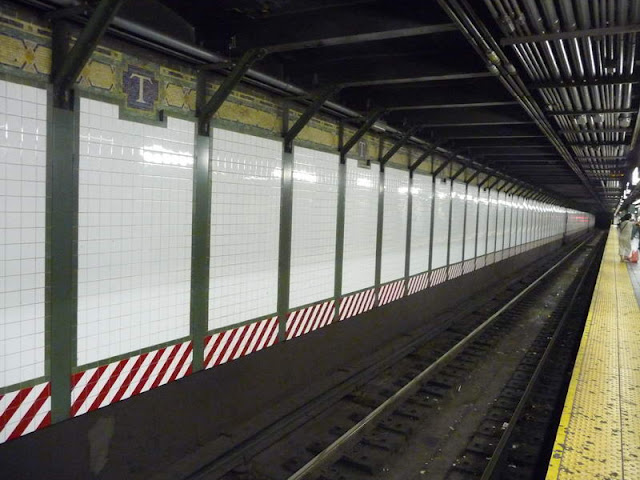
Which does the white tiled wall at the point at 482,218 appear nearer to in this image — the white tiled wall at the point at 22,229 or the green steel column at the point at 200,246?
the green steel column at the point at 200,246

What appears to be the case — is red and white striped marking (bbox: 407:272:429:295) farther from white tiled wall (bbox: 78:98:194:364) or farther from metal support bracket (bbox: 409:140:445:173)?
white tiled wall (bbox: 78:98:194:364)

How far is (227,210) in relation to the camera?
541cm

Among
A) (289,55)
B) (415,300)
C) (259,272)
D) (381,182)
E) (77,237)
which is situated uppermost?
(289,55)

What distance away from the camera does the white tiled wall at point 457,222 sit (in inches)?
531

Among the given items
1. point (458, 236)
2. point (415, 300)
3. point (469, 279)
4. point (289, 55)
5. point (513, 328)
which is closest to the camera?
point (289, 55)

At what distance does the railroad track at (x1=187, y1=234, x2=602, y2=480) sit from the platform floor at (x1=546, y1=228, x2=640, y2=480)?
1237 mm

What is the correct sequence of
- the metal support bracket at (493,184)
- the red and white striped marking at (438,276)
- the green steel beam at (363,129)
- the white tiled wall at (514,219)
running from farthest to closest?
the white tiled wall at (514,219)
the metal support bracket at (493,184)
the red and white striped marking at (438,276)
the green steel beam at (363,129)

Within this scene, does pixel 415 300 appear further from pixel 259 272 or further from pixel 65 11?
pixel 65 11

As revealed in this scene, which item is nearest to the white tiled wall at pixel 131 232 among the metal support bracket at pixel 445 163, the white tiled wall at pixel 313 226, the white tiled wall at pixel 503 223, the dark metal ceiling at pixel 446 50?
the dark metal ceiling at pixel 446 50

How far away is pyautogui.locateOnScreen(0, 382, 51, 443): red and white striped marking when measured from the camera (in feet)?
11.3

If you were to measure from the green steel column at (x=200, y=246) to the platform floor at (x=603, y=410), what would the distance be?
344cm

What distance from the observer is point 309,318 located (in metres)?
7.14

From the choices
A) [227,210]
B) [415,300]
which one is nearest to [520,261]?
[415,300]

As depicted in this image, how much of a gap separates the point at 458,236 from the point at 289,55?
954 cm
